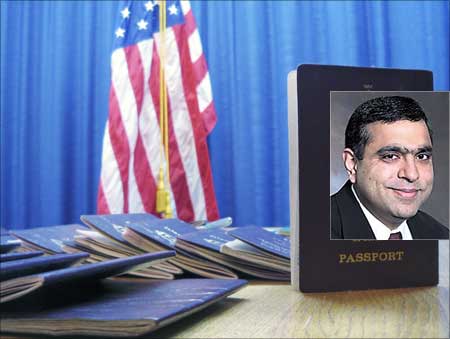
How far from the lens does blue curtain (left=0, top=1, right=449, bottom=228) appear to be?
3412 mm

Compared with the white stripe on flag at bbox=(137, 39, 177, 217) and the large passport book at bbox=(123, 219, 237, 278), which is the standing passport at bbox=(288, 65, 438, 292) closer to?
the large passport book at bbox=(123, 219, 237, 278)

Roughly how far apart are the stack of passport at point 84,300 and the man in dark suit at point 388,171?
0.17m

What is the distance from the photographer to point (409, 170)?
0.60 meters

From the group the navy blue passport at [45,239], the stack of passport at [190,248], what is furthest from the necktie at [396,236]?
the navy blue passport at [45,239]

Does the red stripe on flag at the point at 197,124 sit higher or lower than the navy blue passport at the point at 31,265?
higher

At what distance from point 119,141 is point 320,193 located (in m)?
2.70

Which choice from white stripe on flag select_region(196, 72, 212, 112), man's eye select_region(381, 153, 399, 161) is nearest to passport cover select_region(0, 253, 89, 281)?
man's eye select_region(381, 153, 399, 161)

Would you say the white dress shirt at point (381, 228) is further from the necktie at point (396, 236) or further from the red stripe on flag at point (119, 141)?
the red stripe on flag at point (119, 141)

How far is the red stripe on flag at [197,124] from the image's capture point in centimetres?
329

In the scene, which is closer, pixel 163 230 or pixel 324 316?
pixel 324 316

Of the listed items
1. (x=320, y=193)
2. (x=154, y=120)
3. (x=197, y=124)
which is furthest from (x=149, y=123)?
(x=320, y=193)

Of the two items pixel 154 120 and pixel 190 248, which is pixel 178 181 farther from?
pixel 190 248

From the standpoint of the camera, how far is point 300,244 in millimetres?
713

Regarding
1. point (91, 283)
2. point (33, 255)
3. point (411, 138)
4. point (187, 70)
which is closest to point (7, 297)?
point (91, 283)
